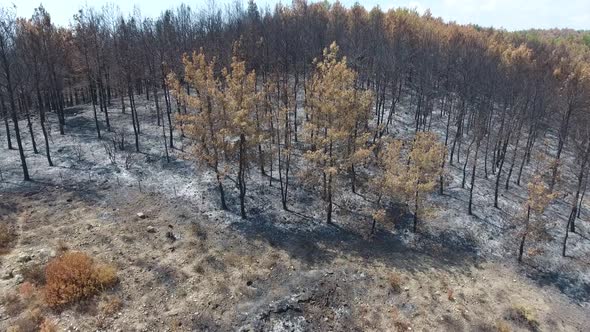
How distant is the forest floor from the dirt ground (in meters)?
0.09

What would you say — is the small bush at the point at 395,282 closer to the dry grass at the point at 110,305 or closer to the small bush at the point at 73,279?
the dry grass at the point at 110,305

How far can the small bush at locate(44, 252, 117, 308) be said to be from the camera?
2088 cm

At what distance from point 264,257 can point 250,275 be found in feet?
7.28

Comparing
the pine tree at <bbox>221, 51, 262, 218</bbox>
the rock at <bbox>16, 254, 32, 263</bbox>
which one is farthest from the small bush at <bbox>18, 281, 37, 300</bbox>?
the pine tree at <bbox>221, 51, 262, 218</bbox>

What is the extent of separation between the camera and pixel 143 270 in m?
23.7

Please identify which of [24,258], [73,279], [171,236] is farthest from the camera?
[171,236]

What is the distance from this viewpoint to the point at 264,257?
87.0 feet

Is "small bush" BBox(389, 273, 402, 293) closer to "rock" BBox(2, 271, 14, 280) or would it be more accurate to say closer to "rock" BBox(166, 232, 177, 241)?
"rock" BBox(166, 232, 177, 241)

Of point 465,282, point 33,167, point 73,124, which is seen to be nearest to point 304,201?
point 465,282

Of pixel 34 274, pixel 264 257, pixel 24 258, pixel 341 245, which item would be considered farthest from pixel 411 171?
pixel 24 258

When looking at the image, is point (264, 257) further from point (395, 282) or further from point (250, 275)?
point (395, 282)

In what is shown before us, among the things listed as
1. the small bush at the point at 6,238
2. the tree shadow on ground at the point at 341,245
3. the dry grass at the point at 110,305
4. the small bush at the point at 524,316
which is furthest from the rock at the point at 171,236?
the small bush at the point at 524,316

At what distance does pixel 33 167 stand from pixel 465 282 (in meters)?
36.2

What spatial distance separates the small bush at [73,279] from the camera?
20.9 m
